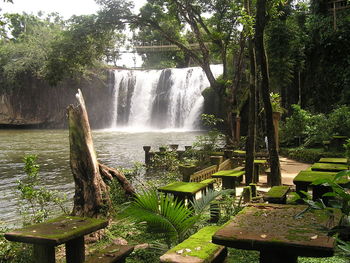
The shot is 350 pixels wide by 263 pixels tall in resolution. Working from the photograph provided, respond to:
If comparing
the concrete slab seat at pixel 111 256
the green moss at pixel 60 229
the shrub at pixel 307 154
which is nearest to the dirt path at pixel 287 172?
the shrub at pixel 307 154

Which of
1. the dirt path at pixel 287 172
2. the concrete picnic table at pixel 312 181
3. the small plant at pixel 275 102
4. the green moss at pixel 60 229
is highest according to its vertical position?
the small plant at pixel 275 102

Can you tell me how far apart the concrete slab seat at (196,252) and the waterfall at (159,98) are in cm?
2606

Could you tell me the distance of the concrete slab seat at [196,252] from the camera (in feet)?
9.02

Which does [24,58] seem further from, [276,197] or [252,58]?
[276,197]

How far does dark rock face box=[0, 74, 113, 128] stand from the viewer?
3719cm

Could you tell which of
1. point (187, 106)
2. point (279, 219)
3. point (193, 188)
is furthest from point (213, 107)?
point (279, 219)

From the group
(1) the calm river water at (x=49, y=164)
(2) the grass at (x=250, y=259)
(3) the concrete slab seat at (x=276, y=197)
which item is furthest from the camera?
(1) the calm river water at (x=49, y=164)

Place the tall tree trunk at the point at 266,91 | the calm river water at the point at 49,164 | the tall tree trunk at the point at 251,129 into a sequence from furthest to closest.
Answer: the calm river water at the point at 49,164 < the tall tree trunk at the point at 251,129 < the tall tree trunk at the point at 266,91

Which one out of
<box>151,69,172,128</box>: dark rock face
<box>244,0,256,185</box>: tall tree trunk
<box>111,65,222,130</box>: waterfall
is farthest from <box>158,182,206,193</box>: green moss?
<box>151,69,172,128</box>: dark rock face

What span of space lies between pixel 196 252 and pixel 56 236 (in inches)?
46.4

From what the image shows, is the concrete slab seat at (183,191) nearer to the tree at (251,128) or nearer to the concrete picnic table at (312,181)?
the concrete picnic table at (312,181)

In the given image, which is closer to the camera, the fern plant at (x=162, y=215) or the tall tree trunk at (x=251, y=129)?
the fern plant at (x=162, y=215)

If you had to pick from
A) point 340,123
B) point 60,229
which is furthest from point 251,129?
point 340,123

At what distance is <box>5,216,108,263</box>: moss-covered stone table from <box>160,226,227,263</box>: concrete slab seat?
86 centimetres
